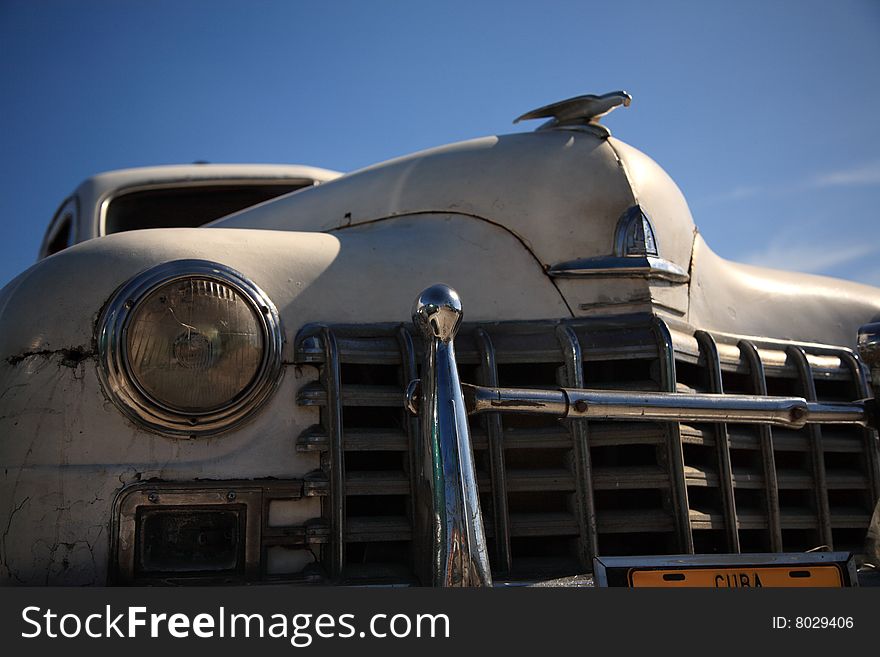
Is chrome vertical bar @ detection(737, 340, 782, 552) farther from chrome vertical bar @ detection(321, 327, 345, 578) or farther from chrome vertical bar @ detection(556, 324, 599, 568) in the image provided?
chrome vertical bar @ detection(321, 327, 345, 578)

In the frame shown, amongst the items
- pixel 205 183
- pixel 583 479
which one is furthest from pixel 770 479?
pixel 205 183

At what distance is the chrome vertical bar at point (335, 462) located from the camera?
2182mm

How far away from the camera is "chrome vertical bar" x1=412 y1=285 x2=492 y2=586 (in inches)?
65.9

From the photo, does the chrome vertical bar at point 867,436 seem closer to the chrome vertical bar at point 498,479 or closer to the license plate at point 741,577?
the license plate at point 741,577

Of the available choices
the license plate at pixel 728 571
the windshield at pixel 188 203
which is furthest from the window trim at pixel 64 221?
the license plate at pixel 728 571

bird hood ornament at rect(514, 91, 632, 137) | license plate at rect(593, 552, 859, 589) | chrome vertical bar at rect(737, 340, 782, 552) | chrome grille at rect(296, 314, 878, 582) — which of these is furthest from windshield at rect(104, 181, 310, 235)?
license plate at rect(593, 552, 859, 589)

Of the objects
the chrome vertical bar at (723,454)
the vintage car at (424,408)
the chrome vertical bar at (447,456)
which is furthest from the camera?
the chrome vertical bar at (723,454)

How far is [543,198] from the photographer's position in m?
2.86

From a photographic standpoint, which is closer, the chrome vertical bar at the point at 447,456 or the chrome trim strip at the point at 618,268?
the chrome vertical bar at the point at 447,456

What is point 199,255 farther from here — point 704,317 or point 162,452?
point 704,317

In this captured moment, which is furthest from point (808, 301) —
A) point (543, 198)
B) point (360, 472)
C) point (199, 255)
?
point (199, 255)

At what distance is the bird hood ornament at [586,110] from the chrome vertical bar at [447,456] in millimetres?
1460

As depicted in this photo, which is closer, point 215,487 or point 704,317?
point 215,487

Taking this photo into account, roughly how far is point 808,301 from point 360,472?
1827 millimetres
